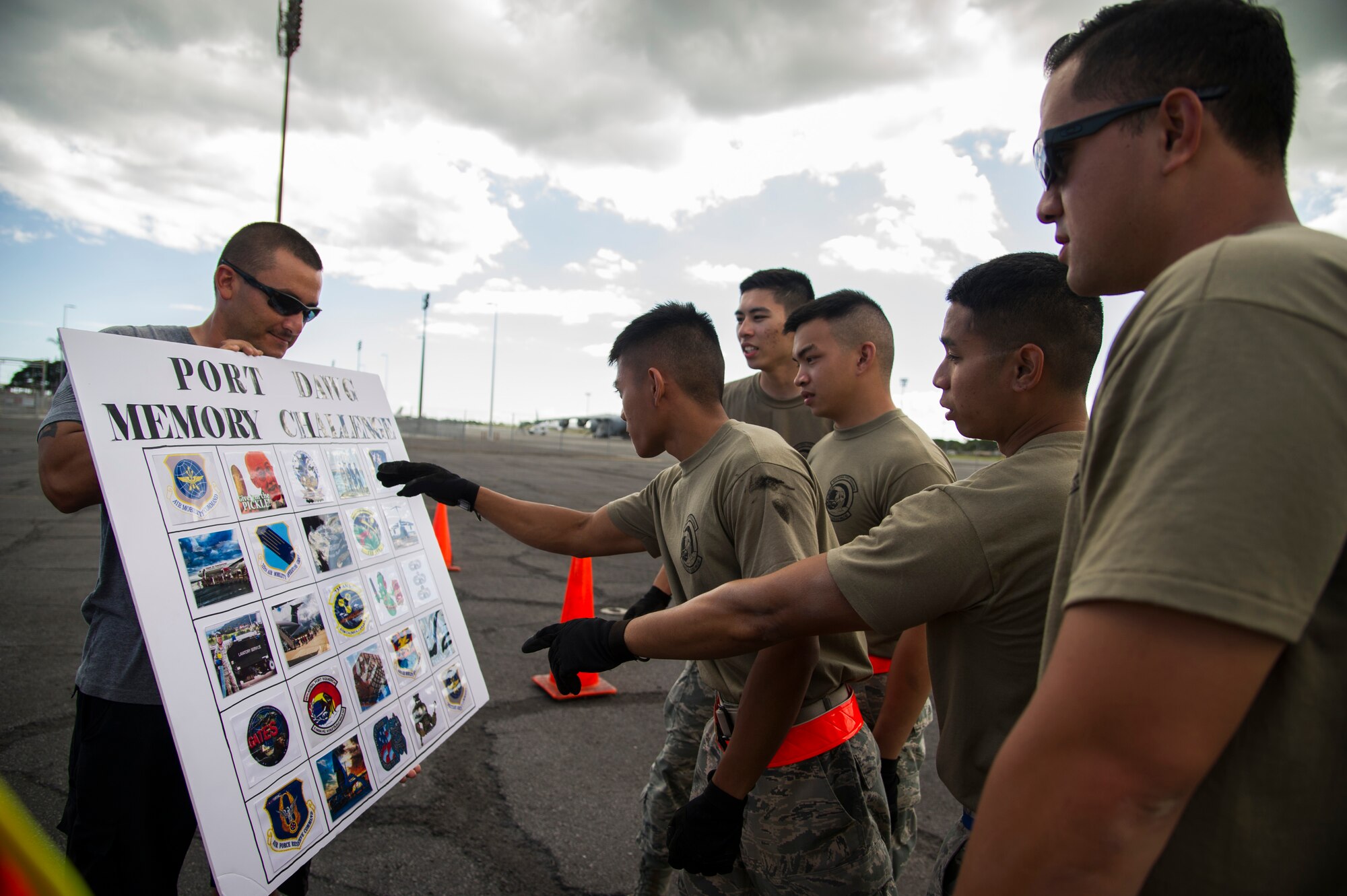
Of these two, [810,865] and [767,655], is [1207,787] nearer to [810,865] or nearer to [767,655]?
[767,655]

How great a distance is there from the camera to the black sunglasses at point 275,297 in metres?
2.37

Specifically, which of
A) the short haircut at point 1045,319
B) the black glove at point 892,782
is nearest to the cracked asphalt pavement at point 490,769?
the black glove at point 892,782

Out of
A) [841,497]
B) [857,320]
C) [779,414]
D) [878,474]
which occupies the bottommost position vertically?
[841,497]

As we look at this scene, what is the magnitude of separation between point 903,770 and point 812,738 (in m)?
0.90

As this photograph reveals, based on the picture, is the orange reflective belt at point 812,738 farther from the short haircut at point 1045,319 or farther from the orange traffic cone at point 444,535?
the orange traffic cone at point 444,535

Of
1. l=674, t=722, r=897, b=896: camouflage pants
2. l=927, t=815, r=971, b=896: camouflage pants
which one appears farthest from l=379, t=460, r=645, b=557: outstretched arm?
l=927, t=815, r=971, b=896: camouflage pants

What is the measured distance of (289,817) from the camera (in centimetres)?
184

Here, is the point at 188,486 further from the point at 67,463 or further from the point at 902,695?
the point at 902,695

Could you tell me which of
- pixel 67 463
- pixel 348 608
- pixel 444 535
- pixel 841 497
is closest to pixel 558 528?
pixel 348 608

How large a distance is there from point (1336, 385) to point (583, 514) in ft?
9.02

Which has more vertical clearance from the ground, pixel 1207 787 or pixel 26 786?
pixel 1207 787

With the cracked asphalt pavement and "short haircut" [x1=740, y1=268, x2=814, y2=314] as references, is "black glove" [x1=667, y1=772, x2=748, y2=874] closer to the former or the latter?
the cracked asphalt pavement

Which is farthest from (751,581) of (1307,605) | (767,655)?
(1307,605)

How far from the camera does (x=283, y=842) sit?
1803mm
